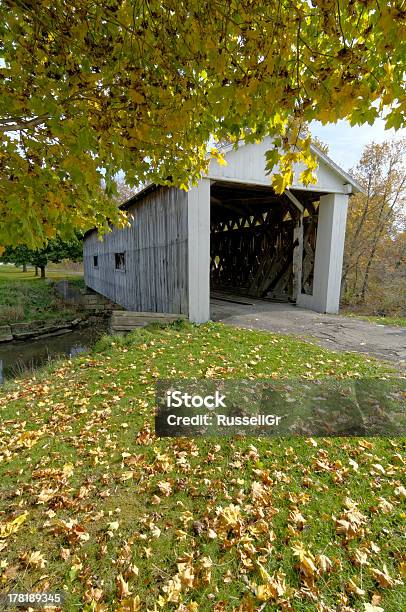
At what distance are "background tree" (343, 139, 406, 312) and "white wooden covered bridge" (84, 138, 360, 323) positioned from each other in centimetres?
744

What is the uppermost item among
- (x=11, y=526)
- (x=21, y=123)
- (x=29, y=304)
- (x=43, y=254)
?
(x=21, y=123)

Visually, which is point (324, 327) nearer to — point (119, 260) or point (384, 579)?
point (384, 579)

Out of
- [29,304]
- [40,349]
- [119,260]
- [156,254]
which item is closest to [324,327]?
[156,254]

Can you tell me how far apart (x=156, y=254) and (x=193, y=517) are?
27.4ft

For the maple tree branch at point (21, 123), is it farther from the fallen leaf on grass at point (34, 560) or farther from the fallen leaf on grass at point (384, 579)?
the fallen leaf on grass at point (384, 579)

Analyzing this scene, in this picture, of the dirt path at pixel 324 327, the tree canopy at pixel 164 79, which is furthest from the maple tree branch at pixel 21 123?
the dirt path at pixel 324 327

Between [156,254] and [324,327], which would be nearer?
[324,327]

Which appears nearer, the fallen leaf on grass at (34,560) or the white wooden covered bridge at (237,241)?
the fallen leaf on grass at (34,560)

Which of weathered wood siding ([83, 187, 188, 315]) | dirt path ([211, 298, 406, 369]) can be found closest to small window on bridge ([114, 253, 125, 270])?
weathered wood siding ([83, 187, 188, 315])

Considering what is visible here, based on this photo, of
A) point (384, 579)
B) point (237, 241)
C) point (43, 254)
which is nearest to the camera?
point (384, 579)

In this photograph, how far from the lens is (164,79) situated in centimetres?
277

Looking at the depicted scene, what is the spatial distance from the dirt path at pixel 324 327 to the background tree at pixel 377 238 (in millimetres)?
9570

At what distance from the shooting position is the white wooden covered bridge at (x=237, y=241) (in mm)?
8086

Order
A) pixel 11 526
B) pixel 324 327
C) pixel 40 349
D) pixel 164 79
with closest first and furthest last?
pixel 11 526
pixel 164 79
pixel 324 327
pixel 40 349
